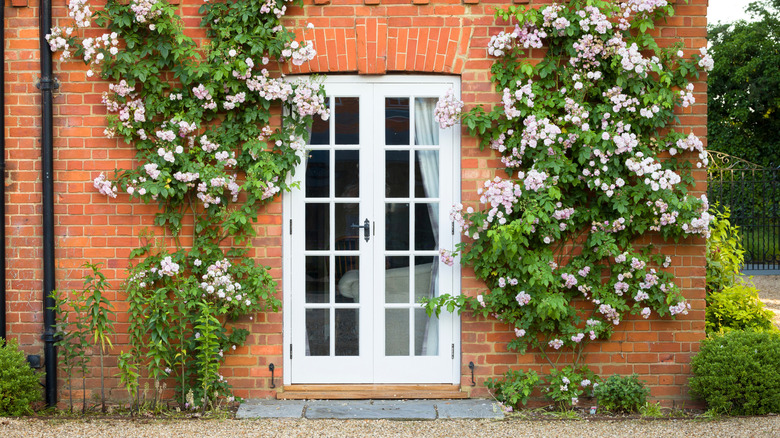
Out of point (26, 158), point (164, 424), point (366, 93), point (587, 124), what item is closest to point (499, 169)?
point (587, 124)

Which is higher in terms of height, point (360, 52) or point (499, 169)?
point (360, 52)

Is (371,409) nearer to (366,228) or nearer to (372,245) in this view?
(372,245)

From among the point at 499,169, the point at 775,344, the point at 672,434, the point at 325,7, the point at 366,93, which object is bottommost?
the point at 672,434

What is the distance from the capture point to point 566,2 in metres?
5.20

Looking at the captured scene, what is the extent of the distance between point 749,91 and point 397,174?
1723cm

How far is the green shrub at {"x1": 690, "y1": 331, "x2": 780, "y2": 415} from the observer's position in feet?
15.7

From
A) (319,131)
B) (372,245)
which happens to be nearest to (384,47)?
(319,131)

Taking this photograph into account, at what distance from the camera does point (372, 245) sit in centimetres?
532

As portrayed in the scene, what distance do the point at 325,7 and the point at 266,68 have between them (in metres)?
0.62

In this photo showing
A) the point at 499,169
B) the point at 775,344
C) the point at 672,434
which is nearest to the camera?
the point at 672,434

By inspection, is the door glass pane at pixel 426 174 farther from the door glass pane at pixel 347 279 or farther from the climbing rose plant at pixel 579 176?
the door glass pane at pixel 347 279

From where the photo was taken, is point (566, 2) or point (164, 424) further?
point (566, 2)

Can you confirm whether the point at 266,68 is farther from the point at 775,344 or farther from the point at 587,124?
the point at 775,344

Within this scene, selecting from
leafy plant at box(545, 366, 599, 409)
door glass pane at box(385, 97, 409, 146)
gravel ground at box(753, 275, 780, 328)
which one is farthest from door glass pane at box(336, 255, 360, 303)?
gravel ground at box(753, 275, 780, 328)
